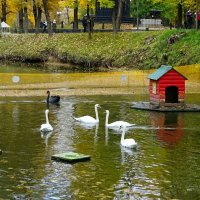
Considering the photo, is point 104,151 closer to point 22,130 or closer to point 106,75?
point 22,130

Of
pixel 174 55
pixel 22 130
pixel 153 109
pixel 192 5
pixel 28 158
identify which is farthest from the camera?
pixel 192 5

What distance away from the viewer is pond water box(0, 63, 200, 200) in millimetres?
20891

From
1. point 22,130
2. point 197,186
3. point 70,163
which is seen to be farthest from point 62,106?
point 197,186

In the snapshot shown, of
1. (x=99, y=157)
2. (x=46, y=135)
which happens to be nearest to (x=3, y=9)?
(x=46, y=135)

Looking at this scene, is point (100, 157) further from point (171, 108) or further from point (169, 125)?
point (171, 108)

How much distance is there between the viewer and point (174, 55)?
62219 millimetres

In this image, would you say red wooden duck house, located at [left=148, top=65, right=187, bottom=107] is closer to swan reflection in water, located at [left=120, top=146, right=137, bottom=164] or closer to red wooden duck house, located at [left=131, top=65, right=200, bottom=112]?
red wooden duck house, located at [left=131, top=65, right=200, bottom=112]

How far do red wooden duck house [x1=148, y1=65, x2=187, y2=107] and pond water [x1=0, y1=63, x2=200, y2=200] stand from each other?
1.74 meters

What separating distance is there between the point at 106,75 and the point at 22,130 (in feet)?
87.7

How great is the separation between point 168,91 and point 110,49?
109ft

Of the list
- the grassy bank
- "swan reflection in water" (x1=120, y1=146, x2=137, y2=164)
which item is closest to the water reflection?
"swan reflection in water" (x1=120, y1=146, x2=137, y2=164)

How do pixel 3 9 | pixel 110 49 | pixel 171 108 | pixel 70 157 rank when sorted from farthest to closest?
pixel 3 9, pixel 110 49, pixel 171 108, pixel 70 157

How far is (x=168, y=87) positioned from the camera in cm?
3912

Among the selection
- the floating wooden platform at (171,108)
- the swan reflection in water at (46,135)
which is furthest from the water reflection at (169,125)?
the swan reflection in water at (46,135)
